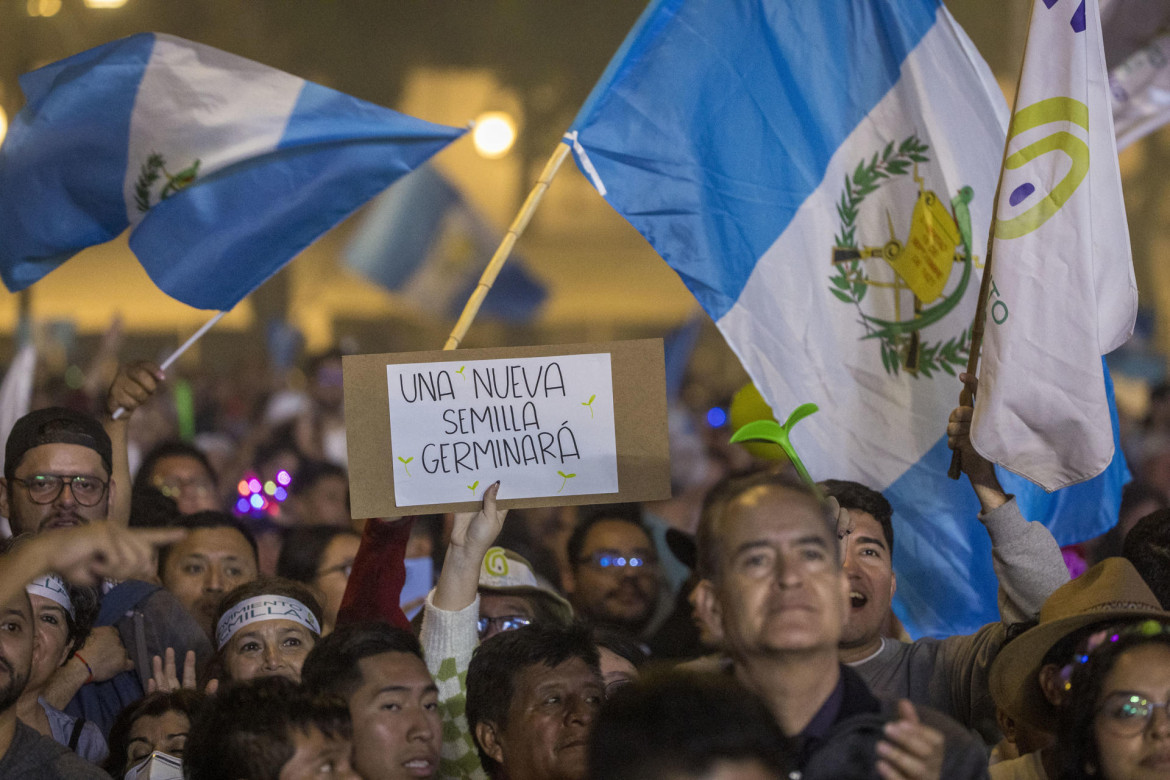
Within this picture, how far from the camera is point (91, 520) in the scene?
353 cm

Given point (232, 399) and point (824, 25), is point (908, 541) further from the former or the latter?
point (232, 399)

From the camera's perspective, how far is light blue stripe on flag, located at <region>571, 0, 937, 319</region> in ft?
12.3

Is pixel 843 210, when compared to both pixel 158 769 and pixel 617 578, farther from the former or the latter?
pixel 158 769

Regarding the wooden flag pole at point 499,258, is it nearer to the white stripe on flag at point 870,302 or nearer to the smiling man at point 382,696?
the white stripe on flag at point 870,302

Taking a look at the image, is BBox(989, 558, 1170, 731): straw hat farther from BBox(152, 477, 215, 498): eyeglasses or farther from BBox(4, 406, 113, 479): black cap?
BBox(152, 477, 215, 498): eyeglasses

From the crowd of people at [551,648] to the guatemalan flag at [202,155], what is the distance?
0.49 m

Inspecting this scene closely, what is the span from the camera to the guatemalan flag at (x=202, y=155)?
13.4ft

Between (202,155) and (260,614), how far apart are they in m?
1.58

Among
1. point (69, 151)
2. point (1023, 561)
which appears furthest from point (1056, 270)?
point (69, 151)

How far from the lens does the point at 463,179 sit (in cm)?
1684

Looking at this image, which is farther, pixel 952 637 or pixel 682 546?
pixel 682 546

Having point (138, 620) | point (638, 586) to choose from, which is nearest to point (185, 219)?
point (138, 620)

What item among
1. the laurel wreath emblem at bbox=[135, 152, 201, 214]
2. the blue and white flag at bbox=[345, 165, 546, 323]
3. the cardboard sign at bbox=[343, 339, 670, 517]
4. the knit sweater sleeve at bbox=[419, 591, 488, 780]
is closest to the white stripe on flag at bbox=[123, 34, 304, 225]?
the laurel wreath emblem at bbox=[135, 152, 201, 214]

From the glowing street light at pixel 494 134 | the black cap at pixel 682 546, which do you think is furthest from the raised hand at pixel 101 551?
the glowing street light at pixel 494 134
